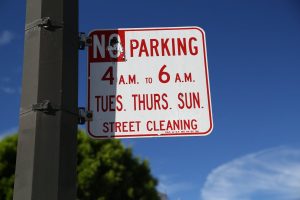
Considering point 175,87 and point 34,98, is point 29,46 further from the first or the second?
point 175,87

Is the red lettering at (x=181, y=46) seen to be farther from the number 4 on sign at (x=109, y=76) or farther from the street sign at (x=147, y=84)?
the number 4 on sign at (x=109, y=76)

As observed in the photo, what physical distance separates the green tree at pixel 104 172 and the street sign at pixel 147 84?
18.7 m

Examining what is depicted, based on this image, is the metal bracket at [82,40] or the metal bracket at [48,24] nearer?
the metal bracket at [48,24]

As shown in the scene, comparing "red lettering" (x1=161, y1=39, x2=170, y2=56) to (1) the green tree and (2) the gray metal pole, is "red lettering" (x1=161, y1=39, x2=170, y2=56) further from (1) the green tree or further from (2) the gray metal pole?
(1) the green tree

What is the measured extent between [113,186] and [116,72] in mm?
20311

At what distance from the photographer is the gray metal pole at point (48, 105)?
1958 millimetres

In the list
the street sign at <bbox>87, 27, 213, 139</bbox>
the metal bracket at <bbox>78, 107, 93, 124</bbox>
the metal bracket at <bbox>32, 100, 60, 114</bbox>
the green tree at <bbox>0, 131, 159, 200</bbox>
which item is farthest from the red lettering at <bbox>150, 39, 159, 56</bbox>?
the green tree at <bbox>0, 131, 159, 200</bbox>

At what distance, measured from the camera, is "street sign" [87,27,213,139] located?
8.20 ft

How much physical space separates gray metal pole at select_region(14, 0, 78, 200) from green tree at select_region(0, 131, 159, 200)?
18994mm

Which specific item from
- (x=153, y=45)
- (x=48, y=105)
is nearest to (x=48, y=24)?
(x=48, y=105)

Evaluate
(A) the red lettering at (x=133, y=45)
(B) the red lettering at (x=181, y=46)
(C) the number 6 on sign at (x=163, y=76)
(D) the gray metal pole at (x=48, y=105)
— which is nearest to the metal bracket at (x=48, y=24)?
(D) the gray metal pole at (x=48, y=105)

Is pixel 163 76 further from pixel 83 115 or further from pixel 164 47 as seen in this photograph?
pixel 83 115

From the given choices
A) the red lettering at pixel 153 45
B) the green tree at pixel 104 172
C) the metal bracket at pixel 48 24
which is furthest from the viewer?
the green tree at pixel 104 172

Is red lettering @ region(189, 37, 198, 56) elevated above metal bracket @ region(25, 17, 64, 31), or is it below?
above
